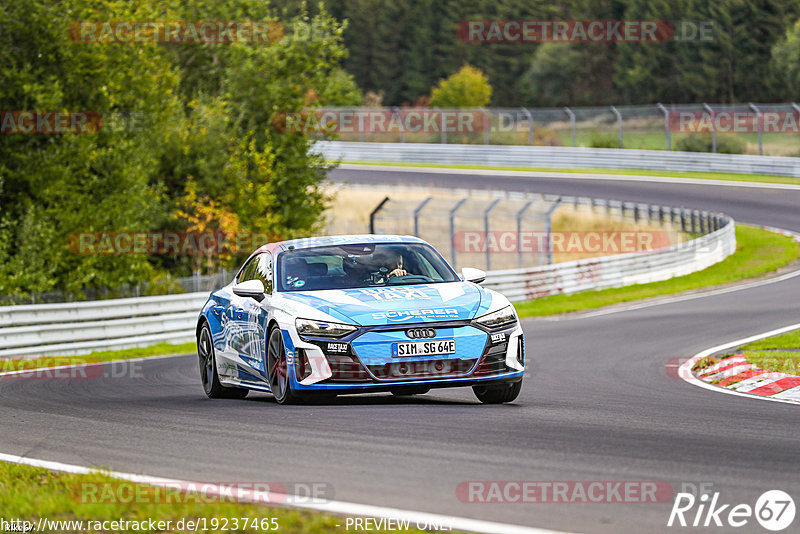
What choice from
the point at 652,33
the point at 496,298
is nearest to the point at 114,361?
the point at 496,298

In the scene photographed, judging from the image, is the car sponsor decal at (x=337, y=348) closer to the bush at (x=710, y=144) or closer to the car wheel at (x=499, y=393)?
the car wheel at (x=499, y=393)

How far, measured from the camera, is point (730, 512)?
Result: 5316mm

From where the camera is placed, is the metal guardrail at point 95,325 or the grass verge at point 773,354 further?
the metal guardrail at point 95,325

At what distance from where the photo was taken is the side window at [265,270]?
10.3 metres

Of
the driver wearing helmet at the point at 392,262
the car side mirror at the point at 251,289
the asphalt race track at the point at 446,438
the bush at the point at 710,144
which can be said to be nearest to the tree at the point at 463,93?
the bush at the point at 710,144

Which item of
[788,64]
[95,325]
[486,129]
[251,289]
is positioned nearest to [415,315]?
[251,289]

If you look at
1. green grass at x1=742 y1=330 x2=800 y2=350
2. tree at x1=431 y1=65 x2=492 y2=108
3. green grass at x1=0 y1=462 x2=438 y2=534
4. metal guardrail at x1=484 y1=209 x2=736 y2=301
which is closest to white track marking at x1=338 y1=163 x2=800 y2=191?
metal guardrail at x1=484 y1=209 x2=736 y2=301

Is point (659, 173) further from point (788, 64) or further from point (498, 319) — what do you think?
point (498, 319)

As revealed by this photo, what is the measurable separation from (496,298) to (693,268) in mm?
23442

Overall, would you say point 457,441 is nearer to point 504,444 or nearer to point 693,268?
point 504,444

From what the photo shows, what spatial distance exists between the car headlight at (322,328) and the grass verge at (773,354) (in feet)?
18.1

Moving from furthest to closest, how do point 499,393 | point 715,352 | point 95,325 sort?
point 95,325 < point 715,352 < point 499,393

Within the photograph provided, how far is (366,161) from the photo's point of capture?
63188 mm

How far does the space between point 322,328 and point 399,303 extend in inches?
26.4
